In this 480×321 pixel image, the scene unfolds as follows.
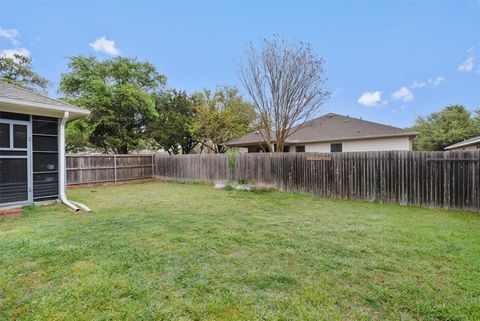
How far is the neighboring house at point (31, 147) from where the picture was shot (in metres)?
5.41

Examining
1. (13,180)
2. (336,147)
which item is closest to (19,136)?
(13,180)

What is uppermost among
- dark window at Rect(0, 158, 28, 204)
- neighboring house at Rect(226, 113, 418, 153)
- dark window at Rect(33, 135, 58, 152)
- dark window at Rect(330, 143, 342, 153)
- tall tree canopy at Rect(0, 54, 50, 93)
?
tall tree canopy at Rect(0, 54, 50, 93)

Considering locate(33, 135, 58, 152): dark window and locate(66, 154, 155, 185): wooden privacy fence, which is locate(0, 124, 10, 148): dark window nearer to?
locate(33, 135, 58, 152): dark window

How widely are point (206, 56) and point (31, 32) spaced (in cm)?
822

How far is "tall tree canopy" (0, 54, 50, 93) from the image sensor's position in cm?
1588

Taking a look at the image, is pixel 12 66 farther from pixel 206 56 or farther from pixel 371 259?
pixel 371 259

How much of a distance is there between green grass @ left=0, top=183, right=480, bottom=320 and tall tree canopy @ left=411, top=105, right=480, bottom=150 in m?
23.6

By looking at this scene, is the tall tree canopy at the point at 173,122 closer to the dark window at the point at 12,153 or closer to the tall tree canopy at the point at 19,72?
the tall tree canopy at the point at 19,72

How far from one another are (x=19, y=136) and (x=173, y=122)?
12649mm

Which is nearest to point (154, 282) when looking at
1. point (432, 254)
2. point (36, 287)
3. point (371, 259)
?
point (36, 287)

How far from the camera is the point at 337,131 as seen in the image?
46.0 feet

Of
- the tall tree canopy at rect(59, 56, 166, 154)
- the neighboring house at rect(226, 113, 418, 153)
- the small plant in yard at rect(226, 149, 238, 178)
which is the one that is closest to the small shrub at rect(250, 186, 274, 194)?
the small plant in yard at rect(226, 149, 238, 178)

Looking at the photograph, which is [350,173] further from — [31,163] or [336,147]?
[31,163]

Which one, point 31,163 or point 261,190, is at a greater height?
point 31,163
